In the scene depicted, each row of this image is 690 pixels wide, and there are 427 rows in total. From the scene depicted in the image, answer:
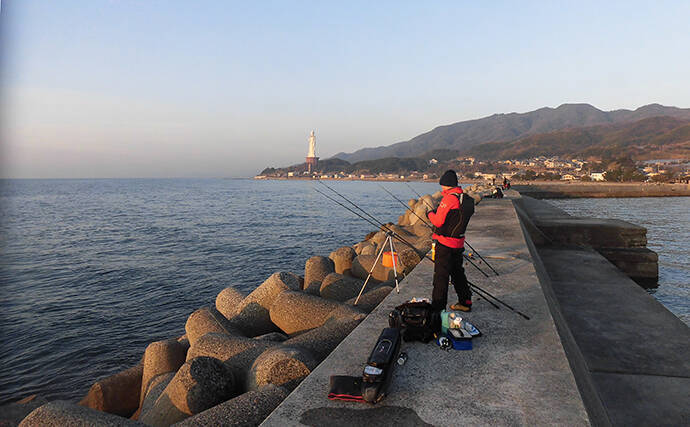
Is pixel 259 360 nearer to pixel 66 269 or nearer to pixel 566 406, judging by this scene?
pixel 566 406

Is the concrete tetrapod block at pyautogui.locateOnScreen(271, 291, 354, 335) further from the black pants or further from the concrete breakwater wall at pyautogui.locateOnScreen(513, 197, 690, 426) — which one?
the concrete breakwater wall at pyautogui.locateOnScreen(513, 197, 690, 426)

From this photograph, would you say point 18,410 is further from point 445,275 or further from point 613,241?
point 613,241

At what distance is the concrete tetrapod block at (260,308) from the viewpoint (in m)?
7.23

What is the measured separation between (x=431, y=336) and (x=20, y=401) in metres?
7.84

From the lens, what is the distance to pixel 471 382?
Answer: 3234 mm

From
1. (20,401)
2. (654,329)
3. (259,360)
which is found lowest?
(20,401)

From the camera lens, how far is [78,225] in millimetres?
33188

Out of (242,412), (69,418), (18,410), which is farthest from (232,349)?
(18,410)

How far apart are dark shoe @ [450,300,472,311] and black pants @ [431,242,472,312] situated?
5cm

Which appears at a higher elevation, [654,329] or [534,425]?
[534,425]

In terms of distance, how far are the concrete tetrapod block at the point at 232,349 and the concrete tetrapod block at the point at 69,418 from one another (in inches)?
59.1

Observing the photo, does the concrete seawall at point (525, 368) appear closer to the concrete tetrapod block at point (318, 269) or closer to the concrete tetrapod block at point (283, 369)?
the concrete tetrapod block at point (283, 369)

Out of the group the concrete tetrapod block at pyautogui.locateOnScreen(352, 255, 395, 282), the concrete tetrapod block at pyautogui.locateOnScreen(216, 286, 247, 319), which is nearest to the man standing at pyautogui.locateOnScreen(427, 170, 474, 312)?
the concrete tetrapod block at pyautogui.locateOnScreen(352, 255, 395, 282)

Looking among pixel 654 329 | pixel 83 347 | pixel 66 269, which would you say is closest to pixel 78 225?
pixel 66 269
